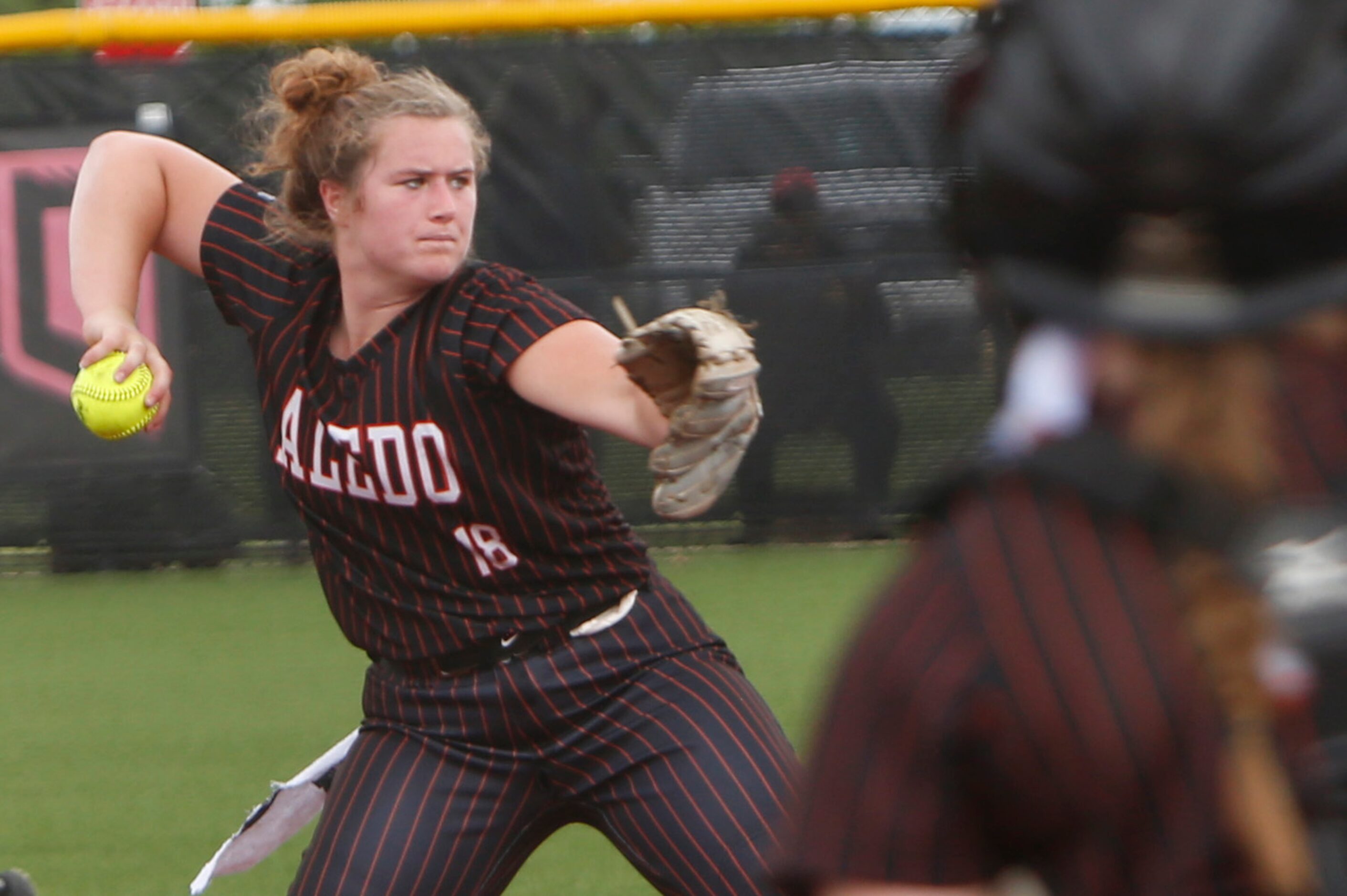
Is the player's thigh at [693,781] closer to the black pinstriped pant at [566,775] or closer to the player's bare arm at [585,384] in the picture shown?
the black pinstriped pant at [566,775]

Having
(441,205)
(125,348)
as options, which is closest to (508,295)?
(441,205)

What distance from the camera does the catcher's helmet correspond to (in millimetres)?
850

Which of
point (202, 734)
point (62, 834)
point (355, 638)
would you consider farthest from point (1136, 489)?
point (202, 734)

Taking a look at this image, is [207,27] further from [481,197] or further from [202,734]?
[202,734]

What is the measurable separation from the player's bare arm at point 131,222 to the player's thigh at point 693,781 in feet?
2.79

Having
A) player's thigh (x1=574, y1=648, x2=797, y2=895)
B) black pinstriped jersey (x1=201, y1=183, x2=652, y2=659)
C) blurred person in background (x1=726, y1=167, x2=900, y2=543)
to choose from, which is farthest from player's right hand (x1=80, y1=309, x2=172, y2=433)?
blurred person in background (x1=726, y1=167, x2=900, y2=543)

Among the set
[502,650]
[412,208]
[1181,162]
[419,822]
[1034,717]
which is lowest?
[419,822]

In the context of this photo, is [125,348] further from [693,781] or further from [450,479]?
[693,781]

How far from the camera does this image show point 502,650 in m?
2.49

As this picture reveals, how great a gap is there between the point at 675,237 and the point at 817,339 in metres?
0.65

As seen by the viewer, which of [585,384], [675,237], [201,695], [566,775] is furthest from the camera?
[675,237]

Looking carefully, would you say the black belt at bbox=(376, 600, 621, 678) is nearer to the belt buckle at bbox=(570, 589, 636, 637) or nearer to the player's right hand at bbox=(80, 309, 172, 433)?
the belt buckle at bbox=(570, 589, 636, 637)

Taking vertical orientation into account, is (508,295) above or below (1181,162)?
below

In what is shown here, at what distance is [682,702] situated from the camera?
2463 mm
